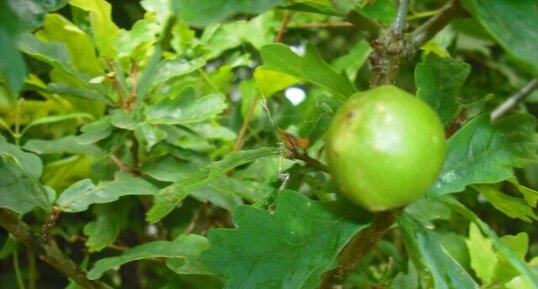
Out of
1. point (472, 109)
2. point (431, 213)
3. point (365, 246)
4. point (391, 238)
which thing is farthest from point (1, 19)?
point (391, 238)

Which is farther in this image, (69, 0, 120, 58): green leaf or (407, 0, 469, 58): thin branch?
(69, 0, 120, 58): green leaf

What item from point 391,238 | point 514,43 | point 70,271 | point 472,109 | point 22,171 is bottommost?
point 391,238

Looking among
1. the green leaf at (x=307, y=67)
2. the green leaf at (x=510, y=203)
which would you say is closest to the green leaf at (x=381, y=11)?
the green leaf at (x=307, y=67)

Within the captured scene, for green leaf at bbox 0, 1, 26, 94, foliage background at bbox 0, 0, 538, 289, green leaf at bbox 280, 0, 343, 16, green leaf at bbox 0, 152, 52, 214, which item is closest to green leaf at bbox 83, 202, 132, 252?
foliage background at bbox 0, 0, 538, 289

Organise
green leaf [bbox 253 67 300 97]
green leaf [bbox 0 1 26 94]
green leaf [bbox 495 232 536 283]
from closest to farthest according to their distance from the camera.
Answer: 1. green leaf [bbox 0 1 26 94]
2. green leaf [bbox 495 232 536 283]
3. green leaf [bbox 253 67 300 97]

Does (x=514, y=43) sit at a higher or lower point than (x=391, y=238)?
higher

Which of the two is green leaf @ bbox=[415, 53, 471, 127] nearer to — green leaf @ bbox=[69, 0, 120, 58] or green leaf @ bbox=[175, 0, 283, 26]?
green leaf @ bbox=[175, 0, 283, 26]

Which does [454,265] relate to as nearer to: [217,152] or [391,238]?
[217,152]
